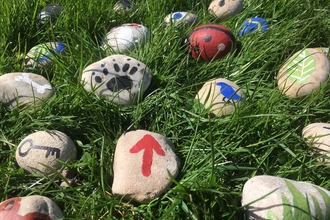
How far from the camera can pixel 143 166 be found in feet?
4.95

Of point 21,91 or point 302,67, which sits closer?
point 21,91

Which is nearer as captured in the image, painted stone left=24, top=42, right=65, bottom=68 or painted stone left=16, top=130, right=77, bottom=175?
painted stone left=16, top=130, right=77, bottom=175

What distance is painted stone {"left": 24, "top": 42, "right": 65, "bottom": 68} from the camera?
2.06 m

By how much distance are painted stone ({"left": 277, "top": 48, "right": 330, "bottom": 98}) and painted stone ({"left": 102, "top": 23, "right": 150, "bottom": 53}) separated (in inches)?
30.4

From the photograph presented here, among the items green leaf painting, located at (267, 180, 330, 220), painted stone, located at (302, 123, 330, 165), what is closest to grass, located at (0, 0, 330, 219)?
painted stone, located at (302, 123, 330, 165)

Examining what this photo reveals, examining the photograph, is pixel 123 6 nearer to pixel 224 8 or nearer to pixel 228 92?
pixel 224 8

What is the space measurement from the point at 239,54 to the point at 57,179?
1213 millimetres

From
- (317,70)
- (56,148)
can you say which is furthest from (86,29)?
(317,70)

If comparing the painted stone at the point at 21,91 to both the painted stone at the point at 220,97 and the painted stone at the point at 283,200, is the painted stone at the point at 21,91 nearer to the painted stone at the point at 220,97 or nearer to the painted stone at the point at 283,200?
the painted stone at the point at 220,97

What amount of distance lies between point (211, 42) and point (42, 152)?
1.08 meters

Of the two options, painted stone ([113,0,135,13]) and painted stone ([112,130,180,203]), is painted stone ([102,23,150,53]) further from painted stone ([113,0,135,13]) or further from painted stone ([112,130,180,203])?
painted stone ([112,130,180,203])

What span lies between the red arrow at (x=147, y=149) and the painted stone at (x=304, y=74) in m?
0.73

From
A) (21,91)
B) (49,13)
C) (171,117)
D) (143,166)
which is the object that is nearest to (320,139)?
(171,117)

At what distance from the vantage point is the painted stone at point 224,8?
2.56 metres
